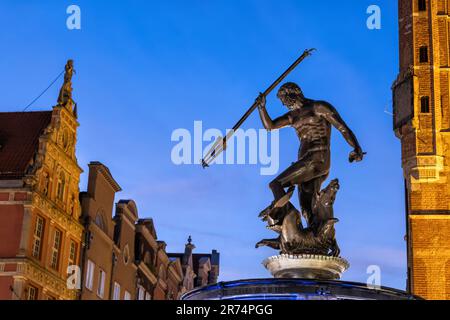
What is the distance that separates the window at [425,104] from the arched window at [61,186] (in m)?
14.4

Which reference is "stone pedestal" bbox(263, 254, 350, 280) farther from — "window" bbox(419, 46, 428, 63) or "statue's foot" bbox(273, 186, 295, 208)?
"window" bbox(419, 46, 428, 63)

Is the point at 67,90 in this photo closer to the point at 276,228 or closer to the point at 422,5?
the point at 422,5

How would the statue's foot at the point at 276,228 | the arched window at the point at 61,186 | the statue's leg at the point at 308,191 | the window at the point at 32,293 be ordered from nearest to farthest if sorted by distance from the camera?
the statue's foot at the point at 276,228 → the statue's leg at the point at 308,191 → the window at the point at 32,293 → the arched window at the point at 61,186

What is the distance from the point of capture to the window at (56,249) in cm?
3114

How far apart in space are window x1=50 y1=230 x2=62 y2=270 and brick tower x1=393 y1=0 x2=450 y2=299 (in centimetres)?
1343

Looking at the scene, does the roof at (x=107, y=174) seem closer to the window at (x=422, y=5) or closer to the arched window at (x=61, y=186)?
the arched window at (x=61, y=186)

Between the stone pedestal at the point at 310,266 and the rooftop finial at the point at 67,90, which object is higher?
the rooftop finial at the point at 67,90

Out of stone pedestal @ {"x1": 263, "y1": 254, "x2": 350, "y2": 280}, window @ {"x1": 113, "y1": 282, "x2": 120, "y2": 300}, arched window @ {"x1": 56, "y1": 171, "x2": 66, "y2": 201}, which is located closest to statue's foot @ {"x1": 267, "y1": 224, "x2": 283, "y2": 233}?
stone pedestal @ {"x1": 263, "y1": 254, "x2": 350, "y2": 280}

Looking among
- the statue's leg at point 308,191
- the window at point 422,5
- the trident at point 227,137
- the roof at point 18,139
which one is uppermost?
the window at point 422,5

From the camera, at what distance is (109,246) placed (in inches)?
1437

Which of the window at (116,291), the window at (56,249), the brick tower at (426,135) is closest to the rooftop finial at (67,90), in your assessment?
the window at (56,249)

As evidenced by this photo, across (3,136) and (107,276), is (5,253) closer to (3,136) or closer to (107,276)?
(3,136)

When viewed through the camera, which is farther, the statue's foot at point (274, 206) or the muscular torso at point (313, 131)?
the muscular torso at point (313, 131)
